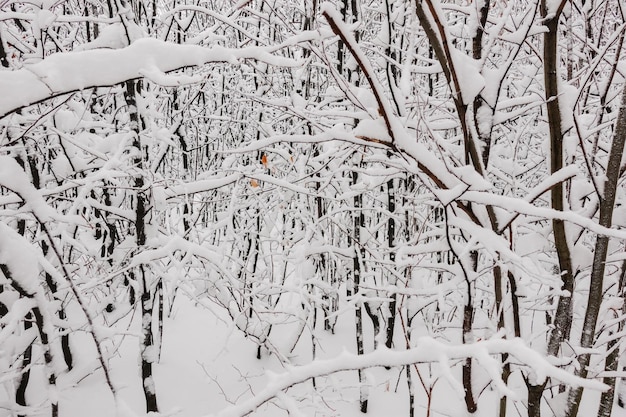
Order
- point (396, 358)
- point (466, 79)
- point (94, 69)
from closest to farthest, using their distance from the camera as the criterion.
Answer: point (396, 358) < point (94, 69) < point (466, 79)

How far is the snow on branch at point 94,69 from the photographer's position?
1.20 m

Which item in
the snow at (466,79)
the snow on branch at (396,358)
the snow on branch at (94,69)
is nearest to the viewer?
the snow on branch at (396,358)

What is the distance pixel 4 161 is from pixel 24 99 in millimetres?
459

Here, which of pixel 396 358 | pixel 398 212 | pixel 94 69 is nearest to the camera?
pixel 396 358

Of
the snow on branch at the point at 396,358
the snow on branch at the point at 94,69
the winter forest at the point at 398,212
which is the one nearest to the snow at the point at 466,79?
the winter forest at the point at 398,212

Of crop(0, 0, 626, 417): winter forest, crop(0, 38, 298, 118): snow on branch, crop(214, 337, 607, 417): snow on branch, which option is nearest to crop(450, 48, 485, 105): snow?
crop(0, 0, 626, 417): winter forest

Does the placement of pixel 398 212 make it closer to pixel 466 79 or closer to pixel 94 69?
pixel 466 79

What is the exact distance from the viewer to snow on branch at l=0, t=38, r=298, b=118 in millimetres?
1195

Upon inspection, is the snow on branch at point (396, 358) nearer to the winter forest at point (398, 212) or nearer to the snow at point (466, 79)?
the winter forest at point (398, 212)

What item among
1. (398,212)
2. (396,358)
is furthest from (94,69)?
(398,212)

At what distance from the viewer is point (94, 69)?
126cm

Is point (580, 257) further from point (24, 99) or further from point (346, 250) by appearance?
point (346, 250)

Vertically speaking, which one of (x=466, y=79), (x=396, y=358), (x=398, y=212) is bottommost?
(x=398, y=212)

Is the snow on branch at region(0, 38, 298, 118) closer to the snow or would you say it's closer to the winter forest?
the winter forest
